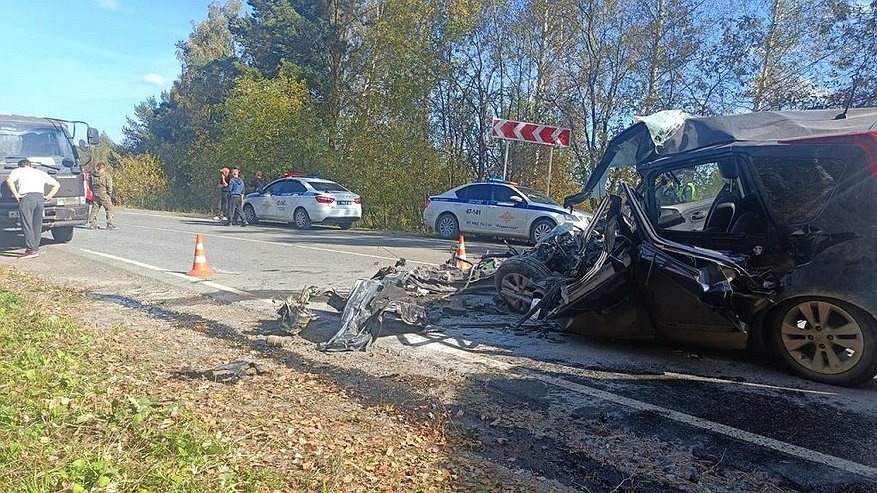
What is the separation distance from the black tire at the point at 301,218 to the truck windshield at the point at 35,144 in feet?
25.7

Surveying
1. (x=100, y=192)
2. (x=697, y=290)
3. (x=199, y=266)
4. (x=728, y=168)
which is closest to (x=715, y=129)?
(x=728, y=168)

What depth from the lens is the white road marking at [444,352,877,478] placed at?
10.2ft

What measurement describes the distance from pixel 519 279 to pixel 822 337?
2.87 m

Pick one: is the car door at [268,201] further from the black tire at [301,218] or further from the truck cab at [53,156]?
the truck cab at [53,156]

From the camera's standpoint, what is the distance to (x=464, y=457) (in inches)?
122

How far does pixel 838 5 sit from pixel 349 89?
63.3 ft

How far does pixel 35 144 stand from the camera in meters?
11.5

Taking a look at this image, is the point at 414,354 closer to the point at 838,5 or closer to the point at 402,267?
the point at 402,267

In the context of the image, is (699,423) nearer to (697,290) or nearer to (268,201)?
(697,290)

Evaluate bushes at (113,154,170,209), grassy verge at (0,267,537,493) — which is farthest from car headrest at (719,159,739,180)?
bushes at (113,154,170,209)

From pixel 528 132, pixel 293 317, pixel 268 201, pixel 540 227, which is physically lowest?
pixel 293 317

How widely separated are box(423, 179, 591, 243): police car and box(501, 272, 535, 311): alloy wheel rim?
7435 millimetres

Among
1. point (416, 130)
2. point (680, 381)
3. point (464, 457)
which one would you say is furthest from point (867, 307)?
point (416, 130)

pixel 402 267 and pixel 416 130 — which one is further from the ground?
pixel 416 130
